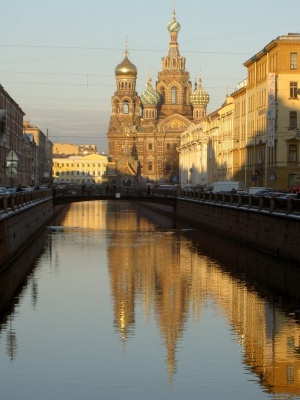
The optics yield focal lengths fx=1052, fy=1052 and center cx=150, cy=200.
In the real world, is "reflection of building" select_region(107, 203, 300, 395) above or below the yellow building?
below

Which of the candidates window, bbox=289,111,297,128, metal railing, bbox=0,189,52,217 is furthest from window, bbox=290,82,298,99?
metal railing, bbox=0,189,52,217

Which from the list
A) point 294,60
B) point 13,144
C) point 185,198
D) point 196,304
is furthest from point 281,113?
point 13,144

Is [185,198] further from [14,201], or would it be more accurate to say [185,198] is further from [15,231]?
[15,231]

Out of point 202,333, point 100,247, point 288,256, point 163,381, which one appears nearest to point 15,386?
point 163,381

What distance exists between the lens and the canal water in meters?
20.3

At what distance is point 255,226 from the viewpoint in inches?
1998

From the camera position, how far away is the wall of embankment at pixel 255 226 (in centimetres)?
4156

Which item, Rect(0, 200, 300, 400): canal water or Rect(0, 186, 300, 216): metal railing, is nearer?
Rect(0, 200, 300, 400): canal water

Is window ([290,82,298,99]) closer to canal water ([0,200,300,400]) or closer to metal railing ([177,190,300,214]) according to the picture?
metal railing ([177,190,300,214])

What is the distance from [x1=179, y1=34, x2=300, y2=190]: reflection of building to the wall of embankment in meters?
8.71

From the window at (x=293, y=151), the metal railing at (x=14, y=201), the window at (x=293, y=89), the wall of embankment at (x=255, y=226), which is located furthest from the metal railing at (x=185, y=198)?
the window at (x=293, y=89)

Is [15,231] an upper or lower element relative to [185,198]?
lower

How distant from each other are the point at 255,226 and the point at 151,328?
24.8 meters

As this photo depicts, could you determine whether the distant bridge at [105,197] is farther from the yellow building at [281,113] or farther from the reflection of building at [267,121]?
the yellow building at [281,113]
